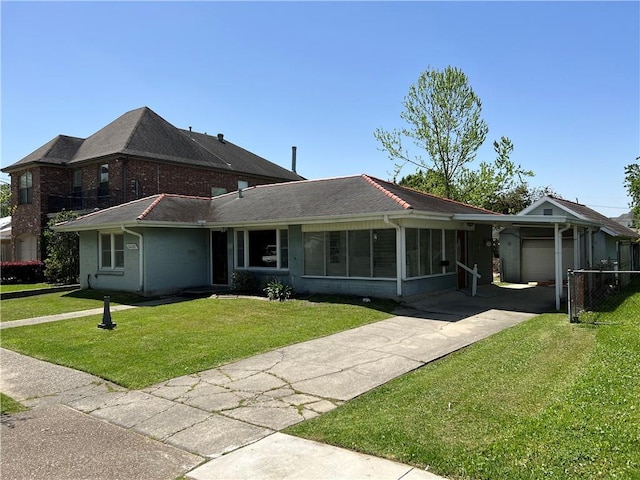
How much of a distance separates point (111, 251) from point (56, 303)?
289 centimetres

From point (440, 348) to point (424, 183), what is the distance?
25490 mm

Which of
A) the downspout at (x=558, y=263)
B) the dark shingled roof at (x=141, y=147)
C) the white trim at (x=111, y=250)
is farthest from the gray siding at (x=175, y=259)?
the downspout at (x=558, y=263)

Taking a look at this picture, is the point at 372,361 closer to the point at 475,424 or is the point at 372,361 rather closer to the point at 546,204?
the point at 475,424

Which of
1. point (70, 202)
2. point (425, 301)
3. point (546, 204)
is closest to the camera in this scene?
point (425, 301)

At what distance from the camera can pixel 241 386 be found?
6484 mm

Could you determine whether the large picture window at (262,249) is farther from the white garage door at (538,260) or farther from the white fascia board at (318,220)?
the white garage door at (538,260)

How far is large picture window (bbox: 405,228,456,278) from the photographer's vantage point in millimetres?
14166

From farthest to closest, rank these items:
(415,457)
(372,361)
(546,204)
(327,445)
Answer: (546,204), (372,361), (327,445), (415,457)

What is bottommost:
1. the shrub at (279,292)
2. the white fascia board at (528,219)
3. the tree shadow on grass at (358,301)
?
the tree shadow on grass at (358,301)

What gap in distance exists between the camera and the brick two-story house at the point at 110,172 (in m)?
23.7

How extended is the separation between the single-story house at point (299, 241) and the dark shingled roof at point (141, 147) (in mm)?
6273

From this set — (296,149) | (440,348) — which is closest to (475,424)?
(440,348)

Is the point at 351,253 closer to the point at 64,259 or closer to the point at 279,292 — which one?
the point at 279,292

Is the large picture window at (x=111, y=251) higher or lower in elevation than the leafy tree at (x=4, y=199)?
lower
